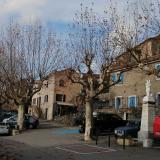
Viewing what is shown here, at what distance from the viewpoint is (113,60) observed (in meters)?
32.1

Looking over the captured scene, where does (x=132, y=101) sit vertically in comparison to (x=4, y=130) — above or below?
above

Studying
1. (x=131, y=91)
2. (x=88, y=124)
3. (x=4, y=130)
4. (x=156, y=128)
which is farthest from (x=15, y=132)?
(x=131, y=91)

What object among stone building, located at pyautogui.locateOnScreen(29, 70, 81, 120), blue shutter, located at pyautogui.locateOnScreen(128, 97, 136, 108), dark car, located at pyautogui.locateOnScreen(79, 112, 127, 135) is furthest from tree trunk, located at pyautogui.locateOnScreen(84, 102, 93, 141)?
stone building, located at pyautogui.locateOnScreen(29, 70, 81, 120)

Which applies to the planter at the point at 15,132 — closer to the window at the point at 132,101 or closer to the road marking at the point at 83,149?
the road marking at the point at 83,149

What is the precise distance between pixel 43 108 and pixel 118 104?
25789mm

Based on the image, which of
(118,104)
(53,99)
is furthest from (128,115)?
(53,99)

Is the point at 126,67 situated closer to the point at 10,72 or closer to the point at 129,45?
the point at 129,45

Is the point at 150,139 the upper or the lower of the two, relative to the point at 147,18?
lower

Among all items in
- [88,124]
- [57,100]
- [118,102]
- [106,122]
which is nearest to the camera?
[88,124]

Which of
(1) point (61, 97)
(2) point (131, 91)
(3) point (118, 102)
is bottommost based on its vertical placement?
(3) point (118, 102)

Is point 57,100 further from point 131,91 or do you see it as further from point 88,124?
point 88,124

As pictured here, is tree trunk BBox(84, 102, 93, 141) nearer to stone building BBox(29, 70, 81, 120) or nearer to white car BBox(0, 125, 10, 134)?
white car BBox(0, 125, 10, 134)

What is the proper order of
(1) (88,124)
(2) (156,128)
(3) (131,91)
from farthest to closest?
(3) (131,91) < (1) (88,124) < (2) (156,128)

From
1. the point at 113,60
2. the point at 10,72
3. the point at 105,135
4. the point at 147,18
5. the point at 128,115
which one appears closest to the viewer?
the point at 147,18
